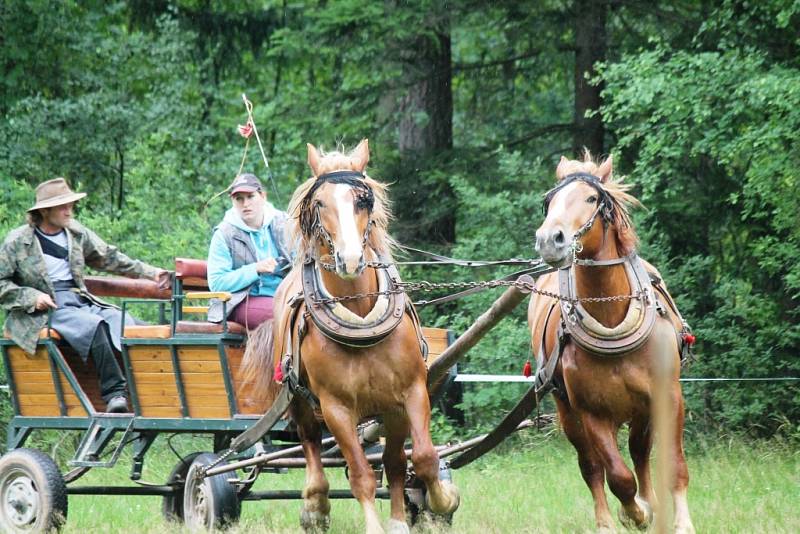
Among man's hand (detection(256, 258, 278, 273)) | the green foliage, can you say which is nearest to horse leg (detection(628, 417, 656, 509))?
man's hand (detection(256, 258, 278, 273))

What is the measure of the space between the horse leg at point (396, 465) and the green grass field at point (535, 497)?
Answer: 374 mm

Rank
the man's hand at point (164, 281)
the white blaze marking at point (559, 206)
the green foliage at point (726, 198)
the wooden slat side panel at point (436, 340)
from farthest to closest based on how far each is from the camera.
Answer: the green foliage at point (726, 198) < the man's hand at point (164, 281) < the wooden slat side panel at point (436, 340) < the white blaze marking at point (559, 206)

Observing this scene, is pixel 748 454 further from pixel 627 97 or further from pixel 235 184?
pixel 235 184

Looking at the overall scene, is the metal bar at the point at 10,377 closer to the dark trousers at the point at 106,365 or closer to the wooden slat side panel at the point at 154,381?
the dark trousers at the point at 106,365

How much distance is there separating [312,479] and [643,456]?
5.70 feet

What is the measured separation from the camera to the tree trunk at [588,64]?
1351 centimetres

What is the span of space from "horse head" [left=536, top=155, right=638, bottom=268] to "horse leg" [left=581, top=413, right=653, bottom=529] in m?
0.82

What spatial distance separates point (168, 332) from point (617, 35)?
809 cm

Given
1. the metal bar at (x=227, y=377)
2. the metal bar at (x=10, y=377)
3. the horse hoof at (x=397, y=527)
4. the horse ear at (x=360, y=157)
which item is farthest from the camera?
the metal bar at (x=10, y=377)

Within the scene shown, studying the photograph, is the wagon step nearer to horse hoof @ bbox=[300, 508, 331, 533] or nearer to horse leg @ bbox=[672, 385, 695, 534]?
horse hoof @ bbox=[300, 508, 331, 533]

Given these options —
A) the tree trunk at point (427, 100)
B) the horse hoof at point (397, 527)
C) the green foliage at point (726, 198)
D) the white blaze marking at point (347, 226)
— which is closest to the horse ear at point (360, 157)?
the white blaze marking at point (347, 226)

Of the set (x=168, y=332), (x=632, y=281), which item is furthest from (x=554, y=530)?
(x=168, y=332)

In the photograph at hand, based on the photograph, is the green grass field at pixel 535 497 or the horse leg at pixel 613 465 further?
the green grass field at pixel 535 497

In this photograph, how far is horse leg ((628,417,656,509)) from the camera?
657 cm
